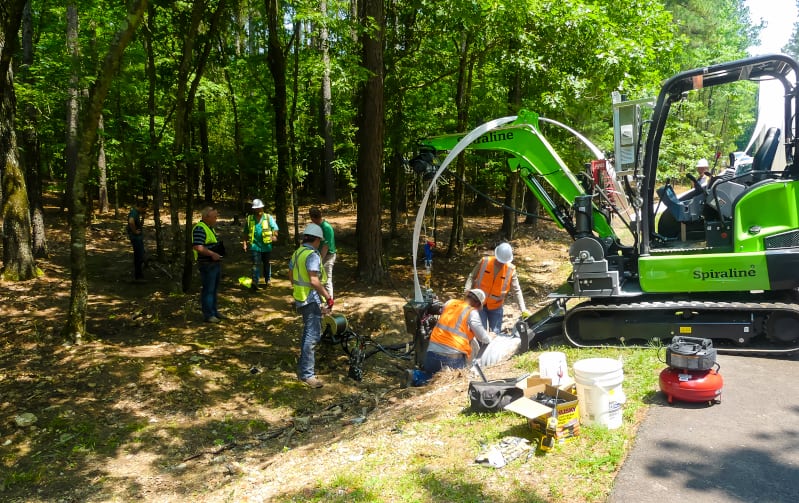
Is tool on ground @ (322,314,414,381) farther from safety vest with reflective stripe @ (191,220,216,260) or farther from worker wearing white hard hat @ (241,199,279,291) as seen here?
worker wearing white hard hat @ (241,199,279,291)

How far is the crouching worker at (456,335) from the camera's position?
6.63 meters

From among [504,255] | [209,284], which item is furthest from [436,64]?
[209,284]

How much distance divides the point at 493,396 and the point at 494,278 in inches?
110

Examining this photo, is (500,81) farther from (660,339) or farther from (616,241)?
(660,339)

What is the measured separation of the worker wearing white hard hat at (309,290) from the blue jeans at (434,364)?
54.3 inches

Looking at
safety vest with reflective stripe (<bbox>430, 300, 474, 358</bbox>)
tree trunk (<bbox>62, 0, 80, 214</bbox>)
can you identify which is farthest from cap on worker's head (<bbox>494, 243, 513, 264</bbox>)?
tree trunk (<bbox>62, 0, 80, 214</bbox>)

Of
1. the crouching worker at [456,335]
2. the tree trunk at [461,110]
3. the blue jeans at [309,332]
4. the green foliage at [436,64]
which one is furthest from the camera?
the tree trunk at [461,110]

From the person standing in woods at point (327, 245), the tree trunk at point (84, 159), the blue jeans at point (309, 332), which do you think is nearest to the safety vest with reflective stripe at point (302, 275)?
the blue jeans at point (309, 332)

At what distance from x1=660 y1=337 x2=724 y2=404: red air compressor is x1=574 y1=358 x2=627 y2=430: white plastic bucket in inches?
25.0

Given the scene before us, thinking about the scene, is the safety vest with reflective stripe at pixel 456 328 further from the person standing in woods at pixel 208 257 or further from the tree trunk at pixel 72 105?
the tree trunk at pixel 72 105

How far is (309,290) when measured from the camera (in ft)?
23.7

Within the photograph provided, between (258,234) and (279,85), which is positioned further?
(279,85)

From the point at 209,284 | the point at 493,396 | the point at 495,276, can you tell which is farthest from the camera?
the point at 209,284

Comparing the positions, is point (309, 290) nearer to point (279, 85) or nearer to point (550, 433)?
point (550, 433)
